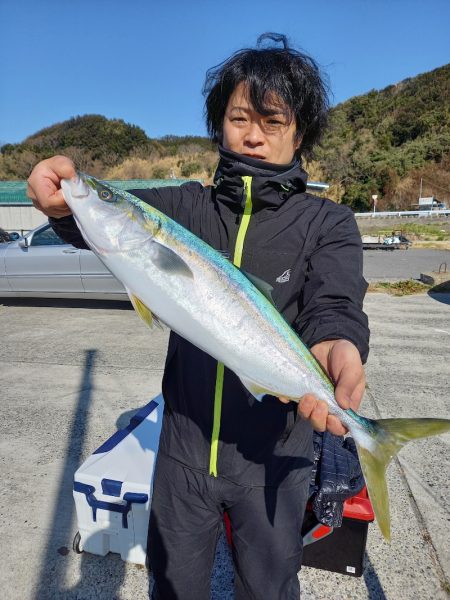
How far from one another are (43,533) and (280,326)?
230cm

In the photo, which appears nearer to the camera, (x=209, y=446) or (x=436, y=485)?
(x=209, y=446)

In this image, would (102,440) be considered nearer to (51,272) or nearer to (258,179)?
(258,179)

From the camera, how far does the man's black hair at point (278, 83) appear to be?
5.95 feet

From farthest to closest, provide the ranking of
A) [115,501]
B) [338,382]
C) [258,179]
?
1. [115,501]
2. [258,179]
3. [338,382]

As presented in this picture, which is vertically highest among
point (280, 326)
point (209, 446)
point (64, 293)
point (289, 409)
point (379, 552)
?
point (280, 326)

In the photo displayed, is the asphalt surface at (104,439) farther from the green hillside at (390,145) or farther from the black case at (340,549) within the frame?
the green hillside at (390,145)

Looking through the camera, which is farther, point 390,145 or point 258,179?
point 390,145

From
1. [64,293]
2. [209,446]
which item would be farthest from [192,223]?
[64,293]

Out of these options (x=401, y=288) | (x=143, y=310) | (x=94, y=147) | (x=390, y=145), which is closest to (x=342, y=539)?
(x=143, y=310)

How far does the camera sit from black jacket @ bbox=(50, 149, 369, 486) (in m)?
1.73

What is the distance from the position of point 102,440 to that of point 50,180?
285cm

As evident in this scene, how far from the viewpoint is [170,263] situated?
157 centimetres

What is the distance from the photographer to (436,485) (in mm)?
3271

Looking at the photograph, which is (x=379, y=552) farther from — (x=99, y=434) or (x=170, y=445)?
(x=99, y=434)
